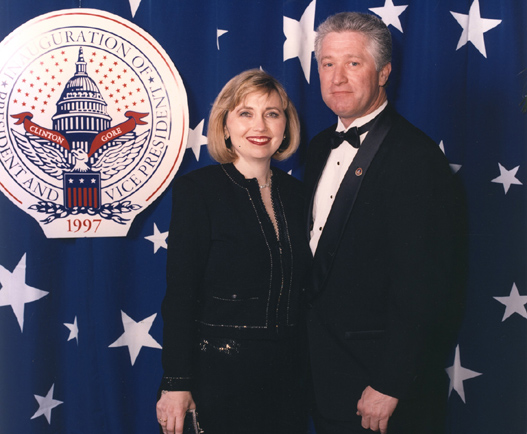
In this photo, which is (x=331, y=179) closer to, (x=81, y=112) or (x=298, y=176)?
(x=298, y=176)

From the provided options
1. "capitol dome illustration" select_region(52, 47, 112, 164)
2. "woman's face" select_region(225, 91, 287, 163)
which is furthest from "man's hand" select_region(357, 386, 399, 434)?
"capitol dome illustration" select_region(52, 47, 112, 164)

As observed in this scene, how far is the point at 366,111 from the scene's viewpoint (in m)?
1.51

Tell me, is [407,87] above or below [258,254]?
above

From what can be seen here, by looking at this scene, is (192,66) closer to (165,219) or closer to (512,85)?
(165,219)

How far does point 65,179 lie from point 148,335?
682mm

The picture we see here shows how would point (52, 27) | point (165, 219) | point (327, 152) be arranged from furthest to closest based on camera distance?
point (165, 219) → point (52, 27) → point (327, 152)

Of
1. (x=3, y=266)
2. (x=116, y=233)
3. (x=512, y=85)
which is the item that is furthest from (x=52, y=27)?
(x=512, y=85)

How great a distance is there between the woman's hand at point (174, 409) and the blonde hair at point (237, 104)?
0.77m

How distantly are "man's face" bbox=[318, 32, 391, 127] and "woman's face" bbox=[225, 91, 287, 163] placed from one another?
19cm

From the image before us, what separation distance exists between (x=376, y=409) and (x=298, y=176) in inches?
35.4

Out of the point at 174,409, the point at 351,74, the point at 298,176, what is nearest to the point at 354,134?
the point at 351,74

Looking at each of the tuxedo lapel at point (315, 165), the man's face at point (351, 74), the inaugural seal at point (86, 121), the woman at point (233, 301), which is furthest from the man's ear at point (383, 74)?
the inaugural seal at point (86, 121)

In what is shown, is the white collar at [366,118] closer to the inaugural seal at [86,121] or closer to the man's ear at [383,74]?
the man's ear at [383,74]

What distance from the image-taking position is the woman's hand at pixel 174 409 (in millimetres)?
1399
